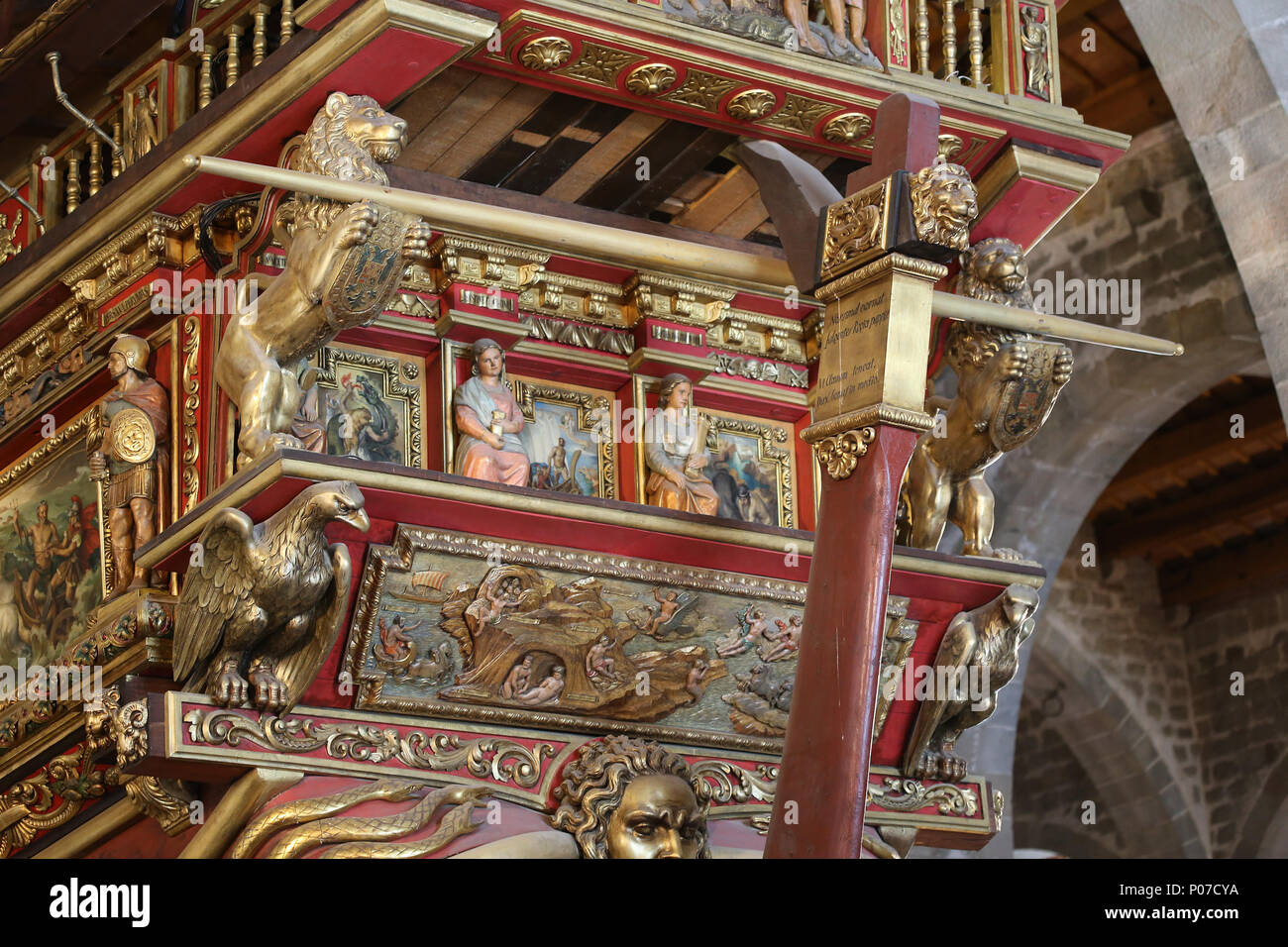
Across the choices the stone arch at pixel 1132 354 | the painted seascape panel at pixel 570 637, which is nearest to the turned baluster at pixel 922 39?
the painted seascape panel at pixel 570 637

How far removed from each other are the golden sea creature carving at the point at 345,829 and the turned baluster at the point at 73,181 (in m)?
2.31

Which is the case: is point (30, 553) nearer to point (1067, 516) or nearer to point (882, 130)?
point (882, 130)

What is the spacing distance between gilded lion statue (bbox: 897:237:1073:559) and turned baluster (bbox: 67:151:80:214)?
2.87 meters

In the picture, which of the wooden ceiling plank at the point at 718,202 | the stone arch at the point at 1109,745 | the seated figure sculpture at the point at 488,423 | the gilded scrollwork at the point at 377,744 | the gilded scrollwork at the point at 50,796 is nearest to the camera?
the gilded scrollwork at the point at 377,744

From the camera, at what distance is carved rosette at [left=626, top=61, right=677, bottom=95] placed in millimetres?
6418

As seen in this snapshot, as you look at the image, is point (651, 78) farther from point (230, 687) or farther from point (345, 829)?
point (345, 829)

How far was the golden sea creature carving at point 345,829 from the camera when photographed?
5.87 meters

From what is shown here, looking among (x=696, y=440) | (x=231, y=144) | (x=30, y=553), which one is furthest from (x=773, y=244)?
(x=30, y=553)

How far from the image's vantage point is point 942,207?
18.7 ft

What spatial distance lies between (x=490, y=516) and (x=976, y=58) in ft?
7.69

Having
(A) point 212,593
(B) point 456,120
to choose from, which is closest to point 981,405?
(B) point 456,120

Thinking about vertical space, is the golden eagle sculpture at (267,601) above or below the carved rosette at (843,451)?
below

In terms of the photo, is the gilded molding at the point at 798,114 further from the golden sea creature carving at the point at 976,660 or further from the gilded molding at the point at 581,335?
the golden sea creature carving at the point at 976,660

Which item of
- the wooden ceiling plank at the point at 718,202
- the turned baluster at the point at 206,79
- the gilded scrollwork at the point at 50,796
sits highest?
the turned baluster at the point at 206,79
